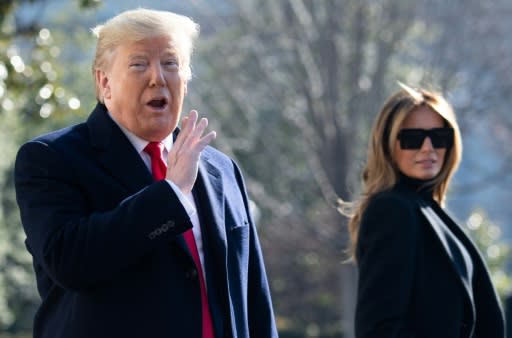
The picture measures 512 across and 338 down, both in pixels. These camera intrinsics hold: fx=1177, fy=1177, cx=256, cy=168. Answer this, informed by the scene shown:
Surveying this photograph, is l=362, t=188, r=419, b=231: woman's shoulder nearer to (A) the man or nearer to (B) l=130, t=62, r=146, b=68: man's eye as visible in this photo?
(A) the man

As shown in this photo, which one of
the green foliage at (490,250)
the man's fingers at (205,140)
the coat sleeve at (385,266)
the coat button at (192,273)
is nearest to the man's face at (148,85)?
the man's fingers at (205,140)

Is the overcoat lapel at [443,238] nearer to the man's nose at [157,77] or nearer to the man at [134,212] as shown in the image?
the man at [134,212]

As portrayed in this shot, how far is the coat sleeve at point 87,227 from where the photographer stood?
2.88 m

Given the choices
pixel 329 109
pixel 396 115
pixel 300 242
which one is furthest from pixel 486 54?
pixel 396 115

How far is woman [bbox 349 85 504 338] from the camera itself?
156 inches

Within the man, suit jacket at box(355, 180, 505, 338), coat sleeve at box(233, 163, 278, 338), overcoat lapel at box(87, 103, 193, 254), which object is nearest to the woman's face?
suit jacket at box(355, 180, 505, 338)

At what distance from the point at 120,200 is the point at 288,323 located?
22.0 metres

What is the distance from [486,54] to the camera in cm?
1802

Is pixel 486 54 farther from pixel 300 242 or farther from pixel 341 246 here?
pixel 300 242

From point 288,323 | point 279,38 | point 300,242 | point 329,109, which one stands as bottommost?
point 288,323

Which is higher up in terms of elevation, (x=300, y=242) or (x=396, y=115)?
(x=396, y=115)

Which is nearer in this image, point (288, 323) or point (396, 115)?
point (396, 115)

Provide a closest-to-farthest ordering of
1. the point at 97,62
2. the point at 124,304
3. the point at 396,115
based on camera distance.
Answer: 1. the point at 124,304
2. the point at 97,62
3. the point at 396,115

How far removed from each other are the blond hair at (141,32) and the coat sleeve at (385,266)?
3.74 ft
